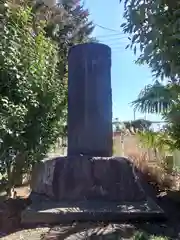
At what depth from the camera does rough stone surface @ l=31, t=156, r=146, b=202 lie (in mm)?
4789

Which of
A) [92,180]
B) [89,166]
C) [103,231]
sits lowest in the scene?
[103,231]

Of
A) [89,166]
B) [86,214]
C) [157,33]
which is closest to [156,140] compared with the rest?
[89,166]

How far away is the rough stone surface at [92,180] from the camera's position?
4.79 metres

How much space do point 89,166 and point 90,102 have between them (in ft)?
3.76

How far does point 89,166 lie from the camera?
4.86 m

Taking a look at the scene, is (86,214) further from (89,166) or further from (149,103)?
(149,103)

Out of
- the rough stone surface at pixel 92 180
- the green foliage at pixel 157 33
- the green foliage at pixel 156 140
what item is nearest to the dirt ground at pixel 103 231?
the rough stone surface at pixel 92 180

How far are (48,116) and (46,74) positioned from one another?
2.66 feet

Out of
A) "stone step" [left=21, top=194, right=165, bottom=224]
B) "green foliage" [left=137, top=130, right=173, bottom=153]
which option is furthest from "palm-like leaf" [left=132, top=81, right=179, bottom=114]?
"green foliage" [left=137, top=130, right=173, bottom=153]

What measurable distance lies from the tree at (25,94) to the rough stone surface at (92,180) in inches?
29.3

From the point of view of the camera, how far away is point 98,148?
532cm

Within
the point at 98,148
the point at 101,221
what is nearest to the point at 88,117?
the point at 98,148

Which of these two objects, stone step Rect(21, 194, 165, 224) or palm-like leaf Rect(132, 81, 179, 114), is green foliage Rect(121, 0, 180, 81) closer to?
palm-like leaf Rect(132, 81, 179, 114)

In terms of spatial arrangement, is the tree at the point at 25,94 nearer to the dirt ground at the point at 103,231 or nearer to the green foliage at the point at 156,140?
the dirt ground at the point at 103,231
